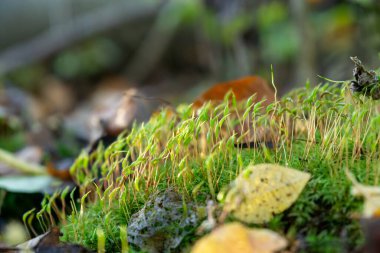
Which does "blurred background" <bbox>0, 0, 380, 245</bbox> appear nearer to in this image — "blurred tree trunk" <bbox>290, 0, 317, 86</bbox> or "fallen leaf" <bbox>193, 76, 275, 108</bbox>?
"blurred tree trunk" <bbox>290, 0, 317, 86</bbox>

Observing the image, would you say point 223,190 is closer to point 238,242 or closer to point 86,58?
point 238,242

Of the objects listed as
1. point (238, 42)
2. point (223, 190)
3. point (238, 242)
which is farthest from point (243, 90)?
point (238, 42)

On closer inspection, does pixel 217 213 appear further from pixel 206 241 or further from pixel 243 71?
pixel 243 71

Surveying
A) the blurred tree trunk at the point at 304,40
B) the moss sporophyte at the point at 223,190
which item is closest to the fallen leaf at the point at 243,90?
the moss sporophyte at the point at 223,190

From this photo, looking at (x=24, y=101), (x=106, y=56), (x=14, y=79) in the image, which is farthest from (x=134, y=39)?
(x=24, y=101)

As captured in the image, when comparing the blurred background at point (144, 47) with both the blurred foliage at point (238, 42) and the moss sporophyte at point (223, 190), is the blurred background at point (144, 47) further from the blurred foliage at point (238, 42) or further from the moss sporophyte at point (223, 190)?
the moss sporophyte at point (223, 190)

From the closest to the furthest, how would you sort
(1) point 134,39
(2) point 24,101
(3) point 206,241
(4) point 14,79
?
(3) point 206,241 → (2) point 24,101 → (4) point 14,79 → (1) point 134,39

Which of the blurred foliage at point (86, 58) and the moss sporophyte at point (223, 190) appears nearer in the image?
the moss sporophyte at point (223, 190)
